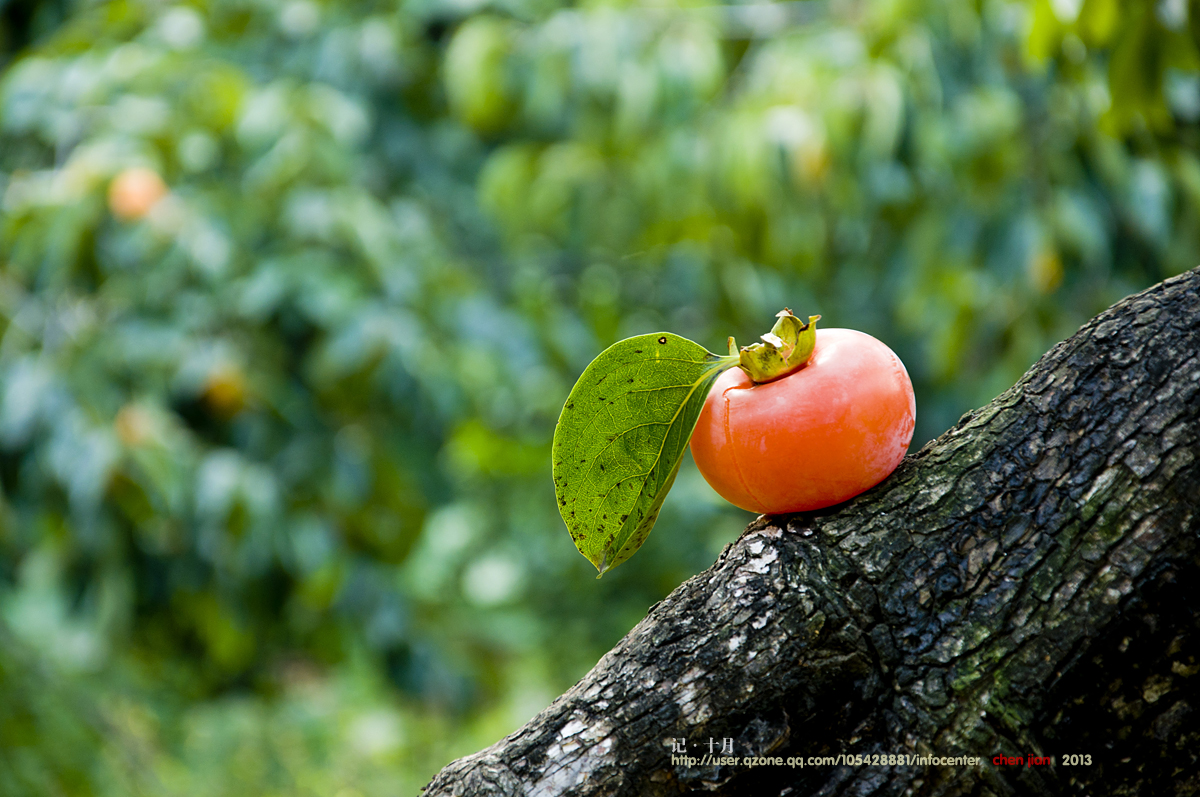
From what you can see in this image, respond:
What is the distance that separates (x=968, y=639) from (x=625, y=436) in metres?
0.24

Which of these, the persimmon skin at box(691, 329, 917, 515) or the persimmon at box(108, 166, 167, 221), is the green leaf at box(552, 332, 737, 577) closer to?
the persimmon skin at box(691, 329, 917, 515)

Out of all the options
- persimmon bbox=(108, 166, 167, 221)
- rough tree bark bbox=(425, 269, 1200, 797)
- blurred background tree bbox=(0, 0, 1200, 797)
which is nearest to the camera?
rough tree bark bbox=(425, 269, 1200, 797)

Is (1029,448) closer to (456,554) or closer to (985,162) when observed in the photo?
(985,162)

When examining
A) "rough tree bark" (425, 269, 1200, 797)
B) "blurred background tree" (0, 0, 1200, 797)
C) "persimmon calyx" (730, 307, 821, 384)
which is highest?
"persimmon calyx" (730, 307, 821, 384)

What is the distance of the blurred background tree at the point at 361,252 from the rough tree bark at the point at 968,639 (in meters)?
0.90

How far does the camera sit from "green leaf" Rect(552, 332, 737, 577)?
2.03ft

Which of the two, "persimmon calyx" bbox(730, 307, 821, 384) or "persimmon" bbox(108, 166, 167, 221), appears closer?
"persimmon calyx" bbox(730, 307, 821, 384)

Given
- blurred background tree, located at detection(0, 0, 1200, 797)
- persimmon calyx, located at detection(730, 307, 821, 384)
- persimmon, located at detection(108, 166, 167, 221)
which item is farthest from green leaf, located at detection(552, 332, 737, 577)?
persimmon, located at detection(108, 166, 167, 221)

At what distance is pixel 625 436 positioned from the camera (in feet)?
2.06

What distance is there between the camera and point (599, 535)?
2.10 feet

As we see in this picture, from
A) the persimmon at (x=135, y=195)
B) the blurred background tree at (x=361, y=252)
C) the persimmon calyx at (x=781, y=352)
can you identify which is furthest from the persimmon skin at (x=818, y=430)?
the persimmon at (x=135, y=195)

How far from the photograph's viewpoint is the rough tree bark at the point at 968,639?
1.79 feet

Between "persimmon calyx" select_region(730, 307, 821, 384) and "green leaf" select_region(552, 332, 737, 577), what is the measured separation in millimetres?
13

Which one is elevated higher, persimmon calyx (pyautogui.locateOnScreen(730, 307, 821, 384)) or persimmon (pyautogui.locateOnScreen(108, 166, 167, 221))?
persimmon calyx (pyautogui.locateOnScreen(730, 307, 821, 384))
